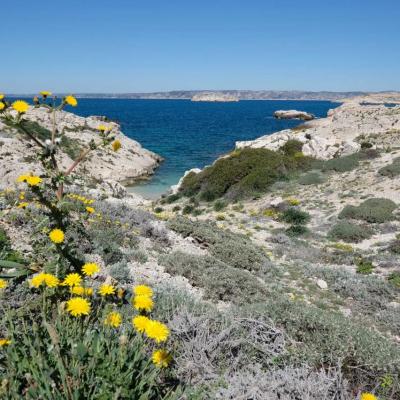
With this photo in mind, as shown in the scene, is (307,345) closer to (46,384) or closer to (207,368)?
(207,368)

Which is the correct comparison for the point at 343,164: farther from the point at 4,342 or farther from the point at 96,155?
the point at 4,342

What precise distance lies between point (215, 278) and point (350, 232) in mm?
9434

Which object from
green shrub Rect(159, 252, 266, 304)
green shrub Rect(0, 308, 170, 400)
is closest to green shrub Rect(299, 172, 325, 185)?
green shrub Rect(159, 252, 266, 304)

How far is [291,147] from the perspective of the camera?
3102 cm

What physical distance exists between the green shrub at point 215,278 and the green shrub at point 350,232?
8179 millimetres

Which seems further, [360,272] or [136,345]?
[360,272]

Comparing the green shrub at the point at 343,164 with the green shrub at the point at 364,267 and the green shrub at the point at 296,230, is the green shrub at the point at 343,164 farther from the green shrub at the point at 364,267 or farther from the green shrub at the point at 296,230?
the green shrub at the point at 364,267

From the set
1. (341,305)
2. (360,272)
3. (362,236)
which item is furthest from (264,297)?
(362,236)

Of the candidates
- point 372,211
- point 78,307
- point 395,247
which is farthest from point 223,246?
point 372,211

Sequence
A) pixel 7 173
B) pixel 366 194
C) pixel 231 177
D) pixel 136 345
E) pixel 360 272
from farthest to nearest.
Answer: pixel 231 177
pixel 366 194
pixel 7 173
pixel 360 272
pixel 136 345

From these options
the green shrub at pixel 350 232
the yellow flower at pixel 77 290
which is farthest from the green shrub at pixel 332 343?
the green shrub at pixel 350 232

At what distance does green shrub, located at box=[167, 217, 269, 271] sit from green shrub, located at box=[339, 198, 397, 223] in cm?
767

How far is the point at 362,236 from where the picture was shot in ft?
50.2

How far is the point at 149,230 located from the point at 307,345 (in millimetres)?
6521
